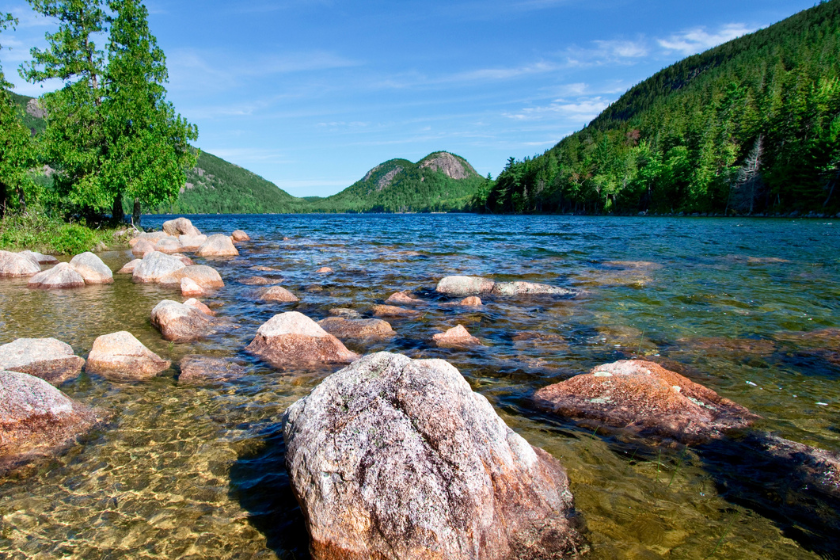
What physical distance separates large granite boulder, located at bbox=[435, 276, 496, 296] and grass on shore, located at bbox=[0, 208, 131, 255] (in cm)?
2151

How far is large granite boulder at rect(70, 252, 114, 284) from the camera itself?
561 inches

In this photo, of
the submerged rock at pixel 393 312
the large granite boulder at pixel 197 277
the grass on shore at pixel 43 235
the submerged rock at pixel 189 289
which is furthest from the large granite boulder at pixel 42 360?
the grass on shore at pixel 43 235

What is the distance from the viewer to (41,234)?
21453 millimetres

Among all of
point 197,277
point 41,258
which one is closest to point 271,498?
point 197,277

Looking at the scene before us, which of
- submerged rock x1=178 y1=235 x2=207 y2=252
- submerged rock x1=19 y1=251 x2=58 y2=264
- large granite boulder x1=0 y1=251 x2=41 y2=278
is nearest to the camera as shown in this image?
large granite boulder x1=0 y1=251 x2=41 y2=278

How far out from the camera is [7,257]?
1575cm

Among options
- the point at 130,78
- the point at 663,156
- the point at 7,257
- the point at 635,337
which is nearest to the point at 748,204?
the point at 663,156

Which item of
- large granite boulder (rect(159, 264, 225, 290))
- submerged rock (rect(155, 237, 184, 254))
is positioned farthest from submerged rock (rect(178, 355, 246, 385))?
submerged rock (rect(155, 237, 184, 254))

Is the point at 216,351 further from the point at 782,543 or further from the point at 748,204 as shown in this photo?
the point at 748,204

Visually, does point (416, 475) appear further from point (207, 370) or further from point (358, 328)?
point (358, 328)

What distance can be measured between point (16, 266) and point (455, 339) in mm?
17574

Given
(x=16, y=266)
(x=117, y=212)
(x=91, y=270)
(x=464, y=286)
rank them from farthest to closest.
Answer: (x=117, y=212) < (x=16, y=266) < (x=91, y=270) < (x=464, y=286)

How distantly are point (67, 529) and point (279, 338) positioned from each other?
4.27m

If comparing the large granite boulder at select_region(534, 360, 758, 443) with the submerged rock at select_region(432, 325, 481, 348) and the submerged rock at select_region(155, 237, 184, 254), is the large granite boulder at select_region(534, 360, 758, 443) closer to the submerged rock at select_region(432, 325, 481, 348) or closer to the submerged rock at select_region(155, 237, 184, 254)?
the submerged rock at select_region(432, 325, 481, 348)
